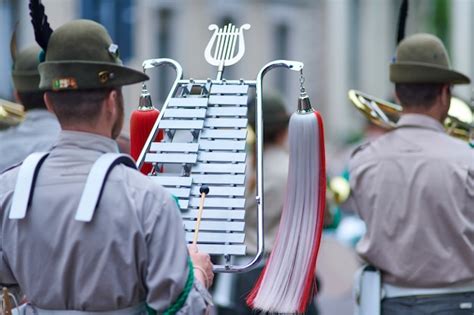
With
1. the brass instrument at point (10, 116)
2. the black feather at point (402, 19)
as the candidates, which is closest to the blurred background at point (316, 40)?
the brass instrument at point (10, 116)

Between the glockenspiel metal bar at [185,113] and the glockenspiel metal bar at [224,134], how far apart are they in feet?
0.20

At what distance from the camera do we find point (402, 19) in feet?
18.9

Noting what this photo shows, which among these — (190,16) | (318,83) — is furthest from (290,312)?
(318,83)

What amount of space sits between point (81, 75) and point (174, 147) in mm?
631

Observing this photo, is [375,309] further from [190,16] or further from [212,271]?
Answer: [190,16]

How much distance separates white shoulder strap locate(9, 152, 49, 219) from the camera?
154 inches

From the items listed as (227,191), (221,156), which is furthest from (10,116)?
(227,191)

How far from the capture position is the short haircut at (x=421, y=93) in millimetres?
5547

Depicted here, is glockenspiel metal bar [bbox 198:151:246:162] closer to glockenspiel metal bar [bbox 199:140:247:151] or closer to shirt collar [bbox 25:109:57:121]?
glockenspiel metal bar [bbox 199:140:247:151]

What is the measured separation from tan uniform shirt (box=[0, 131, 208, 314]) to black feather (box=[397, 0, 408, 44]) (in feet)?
7.04

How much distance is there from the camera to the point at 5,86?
1381 centimetres

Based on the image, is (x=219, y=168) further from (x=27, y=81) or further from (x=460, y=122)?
(x=460, y=122)

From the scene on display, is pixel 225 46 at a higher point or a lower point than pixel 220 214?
higher

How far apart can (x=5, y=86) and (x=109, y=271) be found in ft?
33.7
